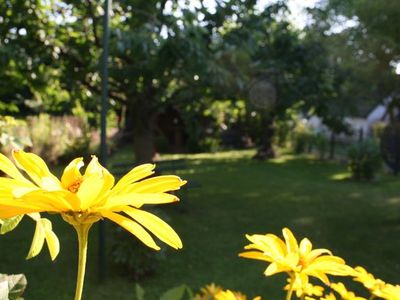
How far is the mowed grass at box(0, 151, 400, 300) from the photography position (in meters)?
4.54

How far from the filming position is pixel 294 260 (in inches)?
29.9

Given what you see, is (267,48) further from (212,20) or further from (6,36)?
(6,36)

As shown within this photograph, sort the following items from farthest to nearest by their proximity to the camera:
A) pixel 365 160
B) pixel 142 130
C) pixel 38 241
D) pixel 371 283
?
pixel 365 160
pixel 142 130
pixel 371 283
pixel 38 241

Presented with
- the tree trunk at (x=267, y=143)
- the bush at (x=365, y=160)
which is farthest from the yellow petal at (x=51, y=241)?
the tree trunk at (x=267, y=143)

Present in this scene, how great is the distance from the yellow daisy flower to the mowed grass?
3.76 meters

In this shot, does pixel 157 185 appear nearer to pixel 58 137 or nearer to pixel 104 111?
pixel 104 111

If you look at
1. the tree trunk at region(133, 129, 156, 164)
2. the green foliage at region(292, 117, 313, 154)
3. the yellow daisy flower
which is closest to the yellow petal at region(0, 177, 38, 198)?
the yellow daisy flower

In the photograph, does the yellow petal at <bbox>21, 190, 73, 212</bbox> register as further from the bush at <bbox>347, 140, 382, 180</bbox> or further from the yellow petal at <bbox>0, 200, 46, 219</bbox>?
the bush at <bbox>347, 140, 382, 180</bbox>

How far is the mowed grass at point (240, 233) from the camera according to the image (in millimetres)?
4535

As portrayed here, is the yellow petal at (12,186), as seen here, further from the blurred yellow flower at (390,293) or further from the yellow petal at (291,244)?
the blurred yellow flower at (390,293)

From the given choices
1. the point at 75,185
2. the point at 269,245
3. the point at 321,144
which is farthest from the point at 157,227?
the point at 321,144

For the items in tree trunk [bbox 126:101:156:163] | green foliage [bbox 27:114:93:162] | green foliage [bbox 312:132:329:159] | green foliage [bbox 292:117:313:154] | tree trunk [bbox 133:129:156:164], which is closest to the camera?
tree trunk [bbox 126:101:156:163]

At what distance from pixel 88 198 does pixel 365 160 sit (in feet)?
41.8

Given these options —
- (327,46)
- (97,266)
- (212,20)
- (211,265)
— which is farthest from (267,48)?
(97,266)
